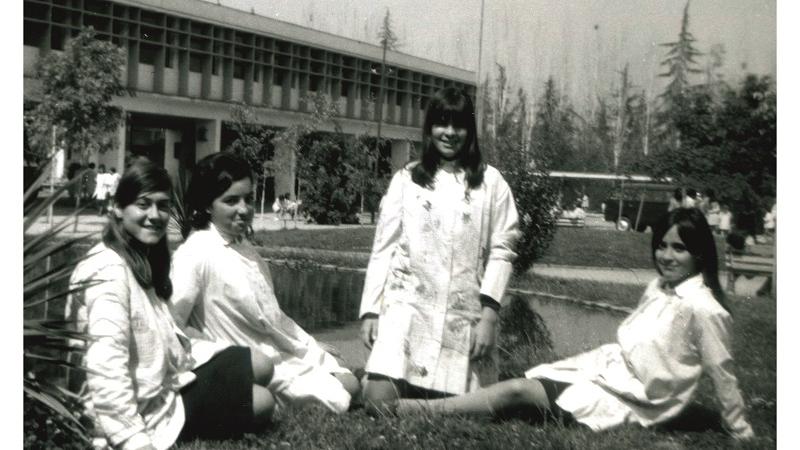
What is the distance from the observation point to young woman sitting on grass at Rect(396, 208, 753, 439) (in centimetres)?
323

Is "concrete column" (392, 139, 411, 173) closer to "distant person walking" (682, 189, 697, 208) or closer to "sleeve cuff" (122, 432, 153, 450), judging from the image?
"distant person walking" (682, 189, 697, 208)

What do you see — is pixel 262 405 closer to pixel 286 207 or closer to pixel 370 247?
pixel 370 247

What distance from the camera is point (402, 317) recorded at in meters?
3.37

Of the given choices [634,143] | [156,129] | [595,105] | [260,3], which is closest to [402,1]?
[260,3]

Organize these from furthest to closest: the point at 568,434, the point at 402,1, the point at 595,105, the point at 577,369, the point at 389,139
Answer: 1. the point at 389,139
2. the point at 595,105
3. the point at 402,1
4. the point at 577,369
5. the point at 568,434

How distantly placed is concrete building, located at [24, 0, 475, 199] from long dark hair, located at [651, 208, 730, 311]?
1.25 meters

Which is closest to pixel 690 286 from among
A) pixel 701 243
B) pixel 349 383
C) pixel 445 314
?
pixel 701 243

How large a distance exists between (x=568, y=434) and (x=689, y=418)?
49cm

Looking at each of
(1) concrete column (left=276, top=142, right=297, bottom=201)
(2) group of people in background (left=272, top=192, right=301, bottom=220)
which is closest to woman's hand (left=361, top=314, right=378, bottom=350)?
(1) concrete column (left=276, top=142, right=297, bottom=201)

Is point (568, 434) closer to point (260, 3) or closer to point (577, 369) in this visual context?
point (577, 369)

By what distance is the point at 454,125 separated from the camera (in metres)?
3.31

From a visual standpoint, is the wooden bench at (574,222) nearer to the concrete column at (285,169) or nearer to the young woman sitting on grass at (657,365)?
the concrete column at (285,169)

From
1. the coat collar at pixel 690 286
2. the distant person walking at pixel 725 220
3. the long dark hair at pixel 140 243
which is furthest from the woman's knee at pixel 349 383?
the distant person walking at pixel 725 220

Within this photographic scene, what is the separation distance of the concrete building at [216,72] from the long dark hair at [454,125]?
688 millimetres
